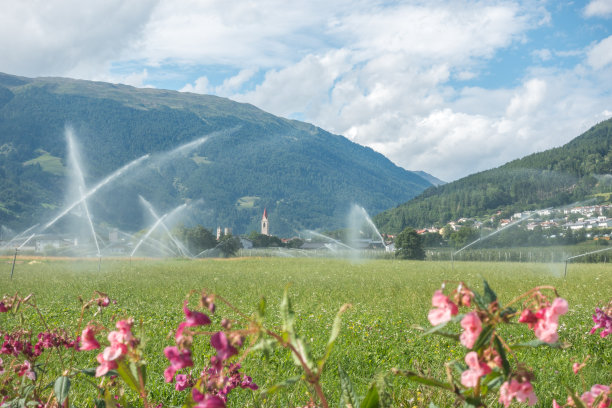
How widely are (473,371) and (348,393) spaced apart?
2.39ft

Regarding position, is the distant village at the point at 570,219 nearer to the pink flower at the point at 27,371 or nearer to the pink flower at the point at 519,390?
the pink flower at the point at 27,371

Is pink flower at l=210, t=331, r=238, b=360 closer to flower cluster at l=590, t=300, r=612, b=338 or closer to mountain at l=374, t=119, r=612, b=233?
flower cluster at l=590, t=300, r=612, b=338

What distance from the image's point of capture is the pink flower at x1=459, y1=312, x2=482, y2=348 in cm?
109

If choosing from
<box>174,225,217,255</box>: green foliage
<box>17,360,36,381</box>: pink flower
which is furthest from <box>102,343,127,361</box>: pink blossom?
<box>174,225,217,255</box>: green foliage

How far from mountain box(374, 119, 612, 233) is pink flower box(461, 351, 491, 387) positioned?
12064 cm

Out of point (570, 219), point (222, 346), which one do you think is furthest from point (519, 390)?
point (570, 219)

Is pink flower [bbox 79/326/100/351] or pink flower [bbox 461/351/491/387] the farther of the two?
pink flower [bbox 79/326/100/351]

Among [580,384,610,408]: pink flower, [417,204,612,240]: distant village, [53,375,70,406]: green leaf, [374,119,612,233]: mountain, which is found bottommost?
[53,375,70,406]: green leaf

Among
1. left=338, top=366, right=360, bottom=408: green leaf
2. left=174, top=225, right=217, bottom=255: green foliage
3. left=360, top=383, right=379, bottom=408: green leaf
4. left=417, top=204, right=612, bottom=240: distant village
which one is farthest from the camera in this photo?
left=174, top=225, right=217, bottom=255: green foliage

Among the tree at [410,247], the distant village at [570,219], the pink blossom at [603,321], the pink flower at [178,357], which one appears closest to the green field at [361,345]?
the pink blossom at [603,321]

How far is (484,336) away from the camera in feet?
3.81

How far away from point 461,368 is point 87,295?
13.8 m

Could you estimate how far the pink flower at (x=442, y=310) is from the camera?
1.10 m

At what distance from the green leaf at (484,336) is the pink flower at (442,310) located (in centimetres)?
10
